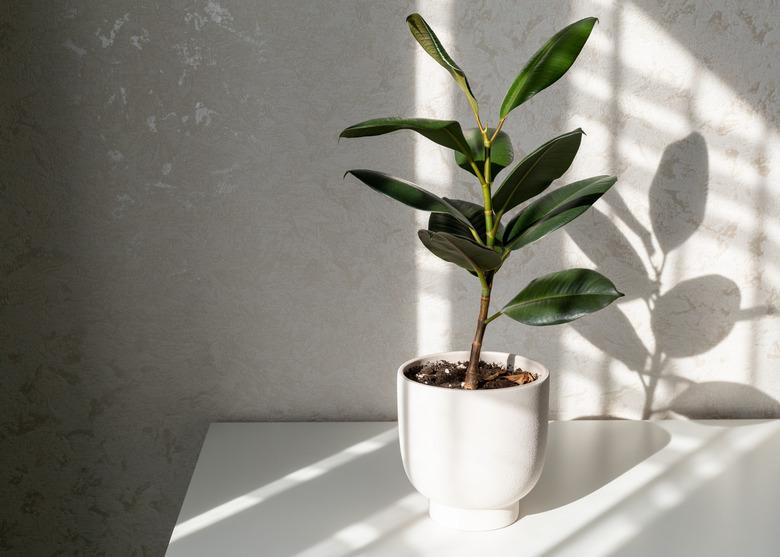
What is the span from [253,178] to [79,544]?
0.67 metres

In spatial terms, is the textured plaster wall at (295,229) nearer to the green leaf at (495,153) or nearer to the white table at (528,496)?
the white table at (528,496)

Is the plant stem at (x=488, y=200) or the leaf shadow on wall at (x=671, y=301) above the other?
Result: the plant stem at (x=488, y=200)

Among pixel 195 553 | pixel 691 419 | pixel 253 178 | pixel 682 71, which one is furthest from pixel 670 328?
pixel 195 553

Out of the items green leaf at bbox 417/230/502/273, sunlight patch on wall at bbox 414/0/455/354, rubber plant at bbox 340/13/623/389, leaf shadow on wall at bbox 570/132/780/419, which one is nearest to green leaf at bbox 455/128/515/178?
rubber plant at bbox 340/13/623/389

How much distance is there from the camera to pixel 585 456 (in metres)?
1.12

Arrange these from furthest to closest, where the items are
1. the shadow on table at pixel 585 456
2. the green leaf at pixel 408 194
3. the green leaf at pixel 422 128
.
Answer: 1. the shadow on table at pixel 585 456
2. the green leaf at pixel 408 194
3. the green leaf at pixel 422 128

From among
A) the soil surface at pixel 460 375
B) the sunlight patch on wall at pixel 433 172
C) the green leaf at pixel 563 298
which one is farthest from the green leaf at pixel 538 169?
the sunlight patch on wall at pixel 433 172

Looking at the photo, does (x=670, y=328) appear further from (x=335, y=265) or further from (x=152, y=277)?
(x=152, y=277)

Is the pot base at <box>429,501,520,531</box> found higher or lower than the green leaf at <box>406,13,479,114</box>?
lower

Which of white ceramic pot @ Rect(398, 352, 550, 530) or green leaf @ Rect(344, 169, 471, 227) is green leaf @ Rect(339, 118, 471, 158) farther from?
white ceramic pot @ Rect(398, 352, 550, 530)

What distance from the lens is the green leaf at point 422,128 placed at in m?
0.79

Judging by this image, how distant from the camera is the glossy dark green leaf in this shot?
32.3 inches

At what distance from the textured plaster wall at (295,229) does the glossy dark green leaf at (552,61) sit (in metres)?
0.35

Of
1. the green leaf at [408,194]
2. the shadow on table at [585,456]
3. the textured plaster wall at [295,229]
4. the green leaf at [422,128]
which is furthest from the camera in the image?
the textured plaster wall at [295,229]
